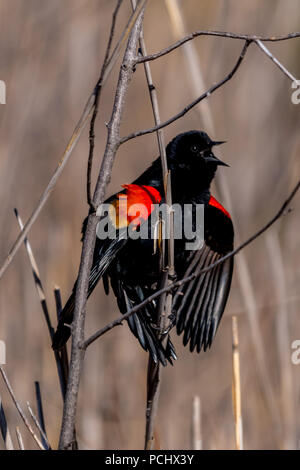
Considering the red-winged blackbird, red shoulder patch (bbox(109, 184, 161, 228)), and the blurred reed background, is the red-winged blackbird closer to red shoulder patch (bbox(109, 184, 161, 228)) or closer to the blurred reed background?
red shoulder patch (bbox(109, 184, 161, 228))

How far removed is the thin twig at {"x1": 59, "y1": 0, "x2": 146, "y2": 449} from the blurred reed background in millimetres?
1211

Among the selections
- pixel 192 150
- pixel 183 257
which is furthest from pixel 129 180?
pixel 183 257

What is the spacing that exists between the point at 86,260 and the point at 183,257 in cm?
104

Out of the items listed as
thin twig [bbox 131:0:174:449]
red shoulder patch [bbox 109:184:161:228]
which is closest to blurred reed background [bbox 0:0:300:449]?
red shoulder patch [bbox 109:184:161:228]

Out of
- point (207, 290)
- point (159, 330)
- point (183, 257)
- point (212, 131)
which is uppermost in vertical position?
point (212, 131)

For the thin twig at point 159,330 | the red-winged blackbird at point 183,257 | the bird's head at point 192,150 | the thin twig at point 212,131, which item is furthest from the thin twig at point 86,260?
the bird's head at point 192,150

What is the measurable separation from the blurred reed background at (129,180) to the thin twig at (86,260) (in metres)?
1.21

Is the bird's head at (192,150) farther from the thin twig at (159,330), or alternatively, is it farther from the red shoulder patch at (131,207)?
the thin twig at (159,330)

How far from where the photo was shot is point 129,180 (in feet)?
11.1

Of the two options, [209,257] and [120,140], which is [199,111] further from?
[120,140]

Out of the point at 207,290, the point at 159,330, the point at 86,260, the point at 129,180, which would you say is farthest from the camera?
the point at 129,180

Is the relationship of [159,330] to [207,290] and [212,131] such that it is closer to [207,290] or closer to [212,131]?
[207,290]

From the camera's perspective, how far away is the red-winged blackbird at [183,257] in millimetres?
2025

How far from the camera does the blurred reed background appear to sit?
8.81 ft
